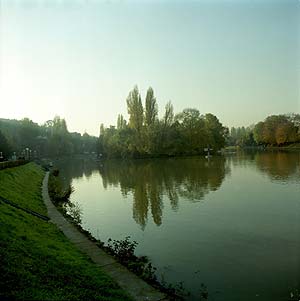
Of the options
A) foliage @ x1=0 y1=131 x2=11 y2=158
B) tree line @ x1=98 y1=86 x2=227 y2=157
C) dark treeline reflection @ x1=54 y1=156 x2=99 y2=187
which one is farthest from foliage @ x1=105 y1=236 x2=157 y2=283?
tree line @ x1=98 y1=86 x2=227 y2=157

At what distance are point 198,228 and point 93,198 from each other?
48.0ft

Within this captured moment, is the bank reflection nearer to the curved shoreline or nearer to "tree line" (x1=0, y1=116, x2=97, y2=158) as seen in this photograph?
the curved shoreline


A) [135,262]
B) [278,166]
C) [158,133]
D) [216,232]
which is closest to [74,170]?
[158,133]

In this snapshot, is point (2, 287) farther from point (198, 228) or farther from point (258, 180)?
point (258, 180)

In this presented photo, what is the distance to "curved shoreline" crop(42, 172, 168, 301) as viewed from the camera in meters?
8.18

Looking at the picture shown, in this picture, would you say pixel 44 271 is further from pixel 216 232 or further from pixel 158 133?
pixel 158 133

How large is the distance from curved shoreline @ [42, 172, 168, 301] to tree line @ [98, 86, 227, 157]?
73730mm

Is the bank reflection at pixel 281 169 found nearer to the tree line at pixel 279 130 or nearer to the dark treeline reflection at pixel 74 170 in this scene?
the dark treeline reflection at pixel 74 170

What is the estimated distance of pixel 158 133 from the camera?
289 feet

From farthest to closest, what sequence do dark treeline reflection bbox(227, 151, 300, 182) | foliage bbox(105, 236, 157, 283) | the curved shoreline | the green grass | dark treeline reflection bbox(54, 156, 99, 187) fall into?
dark treeline reflection bbox(54, 156, 99, 187), dark treeline reflection bbox(227, 151, 300, 182), foliage bbox(105, 236, 157, 283), the curved shoreline, the green grass

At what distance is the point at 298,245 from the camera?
12727 millimetres

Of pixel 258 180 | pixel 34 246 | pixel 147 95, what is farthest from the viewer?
pixel 147 95

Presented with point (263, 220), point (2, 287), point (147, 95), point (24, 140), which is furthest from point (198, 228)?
point (24, 140)

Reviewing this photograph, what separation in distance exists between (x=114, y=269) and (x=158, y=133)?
78.7 m
